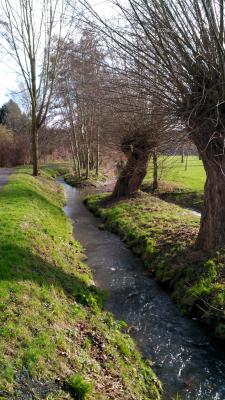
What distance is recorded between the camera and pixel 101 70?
468 inches

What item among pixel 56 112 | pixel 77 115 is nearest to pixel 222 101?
pixel 77 115

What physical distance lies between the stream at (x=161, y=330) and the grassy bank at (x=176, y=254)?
1.11ft

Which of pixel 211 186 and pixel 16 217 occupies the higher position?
pixel 211 186

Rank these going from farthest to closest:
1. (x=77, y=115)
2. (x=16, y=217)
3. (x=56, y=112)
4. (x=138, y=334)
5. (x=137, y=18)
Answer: (x=56, y=112)
(x=77, y=115)
(x=16, y=217)
(x=137, y=18)
(x=138, y=334)

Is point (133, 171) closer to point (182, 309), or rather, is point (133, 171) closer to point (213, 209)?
point (213, 209)

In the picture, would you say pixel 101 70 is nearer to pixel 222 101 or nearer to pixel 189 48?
pixel 189 48

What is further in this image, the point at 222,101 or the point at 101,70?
the point at 101,70

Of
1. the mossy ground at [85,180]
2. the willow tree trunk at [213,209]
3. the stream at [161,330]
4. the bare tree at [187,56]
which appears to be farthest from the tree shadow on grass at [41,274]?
the mossy ground at [85,180]

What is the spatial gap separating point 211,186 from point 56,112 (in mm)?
34264

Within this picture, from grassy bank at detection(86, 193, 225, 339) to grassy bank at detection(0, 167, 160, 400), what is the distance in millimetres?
2091

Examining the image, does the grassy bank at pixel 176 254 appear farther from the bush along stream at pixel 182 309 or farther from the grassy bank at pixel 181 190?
the grassy bank at pixel 181 190

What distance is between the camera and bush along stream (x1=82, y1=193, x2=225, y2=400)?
22.5 ft

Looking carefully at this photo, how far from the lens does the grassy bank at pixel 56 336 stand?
5.25 metres

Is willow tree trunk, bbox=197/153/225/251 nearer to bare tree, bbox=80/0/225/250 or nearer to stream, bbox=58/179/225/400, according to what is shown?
bare tree, bbox=80/0/225/250
